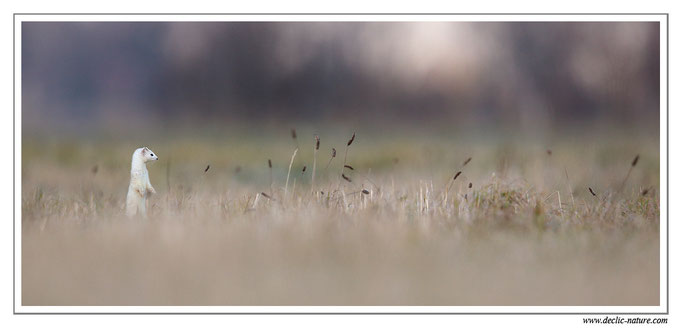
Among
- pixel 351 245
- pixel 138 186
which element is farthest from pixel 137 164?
pixel 351 245

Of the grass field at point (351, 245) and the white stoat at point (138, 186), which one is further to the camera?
the white stoat at point (138, 186)

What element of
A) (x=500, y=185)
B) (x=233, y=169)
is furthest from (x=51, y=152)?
(x=500, y=185)

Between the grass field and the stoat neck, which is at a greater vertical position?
the stoat neck

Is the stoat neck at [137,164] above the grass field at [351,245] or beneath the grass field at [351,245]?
above

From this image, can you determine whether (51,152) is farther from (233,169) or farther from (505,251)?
(505,251)

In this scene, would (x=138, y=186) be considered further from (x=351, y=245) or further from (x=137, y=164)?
(x=351, y=245)
